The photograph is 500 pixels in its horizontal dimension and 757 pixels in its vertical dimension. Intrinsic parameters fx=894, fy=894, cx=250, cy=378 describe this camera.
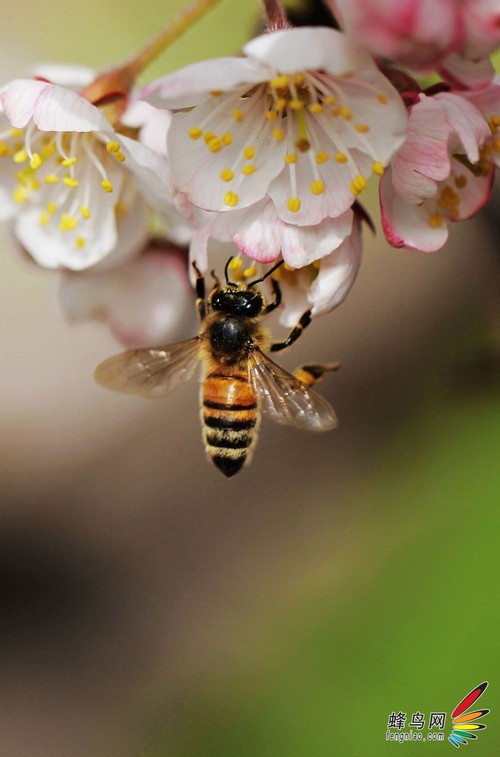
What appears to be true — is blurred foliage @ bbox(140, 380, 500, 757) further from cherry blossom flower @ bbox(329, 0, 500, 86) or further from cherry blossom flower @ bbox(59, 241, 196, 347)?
cherry blossom flower @ bbox(329, 0, 500, 86)

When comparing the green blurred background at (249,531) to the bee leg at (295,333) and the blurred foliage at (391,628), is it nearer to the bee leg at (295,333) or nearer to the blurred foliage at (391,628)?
the blurred foliage at (391,628)

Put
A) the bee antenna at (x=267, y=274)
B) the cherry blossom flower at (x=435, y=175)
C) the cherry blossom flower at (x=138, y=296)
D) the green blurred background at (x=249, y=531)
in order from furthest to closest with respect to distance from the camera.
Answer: the green blurred background at (x=249, y=531)
the cherry blossom flower at (x=138, y=296)
the bee antenna at (x=267, y=274)
the cherry blossom flower at (x=435, y=175)

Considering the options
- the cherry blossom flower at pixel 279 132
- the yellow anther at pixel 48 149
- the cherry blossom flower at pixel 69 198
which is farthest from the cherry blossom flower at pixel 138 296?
the cherry blossom flower at pixel 279 132

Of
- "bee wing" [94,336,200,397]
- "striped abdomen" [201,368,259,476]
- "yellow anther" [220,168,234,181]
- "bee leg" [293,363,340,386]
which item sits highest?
"yellow anther" [220,168,234,181]


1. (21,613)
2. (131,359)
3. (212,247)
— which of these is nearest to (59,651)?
(21,613)

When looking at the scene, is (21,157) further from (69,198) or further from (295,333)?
(295,333)

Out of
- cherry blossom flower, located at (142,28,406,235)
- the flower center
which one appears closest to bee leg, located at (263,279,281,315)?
cherry blossom flower, located at (142,28,406,235)

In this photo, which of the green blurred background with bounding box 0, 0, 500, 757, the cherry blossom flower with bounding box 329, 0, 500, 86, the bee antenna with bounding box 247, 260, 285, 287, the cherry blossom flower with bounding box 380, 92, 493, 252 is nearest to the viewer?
the cherry blossom flower with bounding box 329, 0, 500, 86

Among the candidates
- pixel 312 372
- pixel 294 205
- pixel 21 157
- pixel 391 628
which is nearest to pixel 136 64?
pixel 21 157

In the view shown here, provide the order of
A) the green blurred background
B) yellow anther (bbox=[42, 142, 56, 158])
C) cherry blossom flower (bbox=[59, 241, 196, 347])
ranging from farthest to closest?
the green blurred background
cherry blossom flower (bbox=[59, 241, 196, 347])
yellow anther (bbox=[42, 142, 56, 158])
